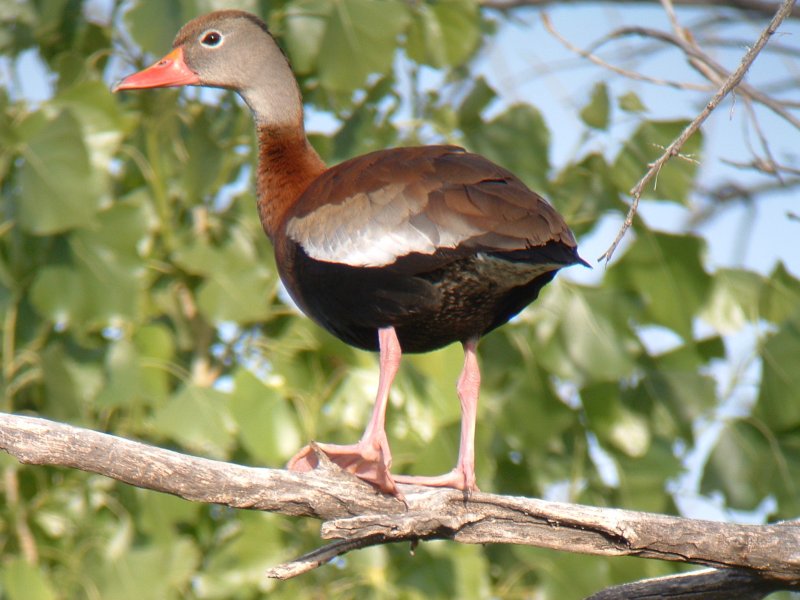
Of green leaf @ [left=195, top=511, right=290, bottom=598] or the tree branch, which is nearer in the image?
the tree branch

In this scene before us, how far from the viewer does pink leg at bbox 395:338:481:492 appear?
10.6 feet

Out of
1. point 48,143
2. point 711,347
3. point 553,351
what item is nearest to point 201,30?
point 48,143

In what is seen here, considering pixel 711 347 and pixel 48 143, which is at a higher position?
pixel 48 143

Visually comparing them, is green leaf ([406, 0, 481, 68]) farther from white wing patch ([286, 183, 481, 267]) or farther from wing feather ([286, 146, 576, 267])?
white wing patch ([286, 183, 481, 267])

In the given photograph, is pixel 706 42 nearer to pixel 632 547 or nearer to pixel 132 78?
pixel 132 78

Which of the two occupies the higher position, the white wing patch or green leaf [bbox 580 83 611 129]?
the white wing patch

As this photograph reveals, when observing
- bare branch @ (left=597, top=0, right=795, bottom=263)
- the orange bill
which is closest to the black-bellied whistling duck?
bare branch @ (left=597, top=0, right=795, bottom=263)

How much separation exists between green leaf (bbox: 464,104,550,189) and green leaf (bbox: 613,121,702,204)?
1.34 ft

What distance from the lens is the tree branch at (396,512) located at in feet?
8.84

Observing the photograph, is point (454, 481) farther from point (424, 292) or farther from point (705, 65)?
point (705, 65)

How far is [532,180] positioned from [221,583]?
2190 millimetres

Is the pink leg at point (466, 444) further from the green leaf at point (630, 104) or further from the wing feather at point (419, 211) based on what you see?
the green leaf at point (630, 104)

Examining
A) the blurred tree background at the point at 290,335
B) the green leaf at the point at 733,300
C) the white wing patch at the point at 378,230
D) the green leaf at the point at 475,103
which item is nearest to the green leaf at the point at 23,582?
the blurred tree background at the point at 290,335

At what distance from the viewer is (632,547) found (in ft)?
9.60
